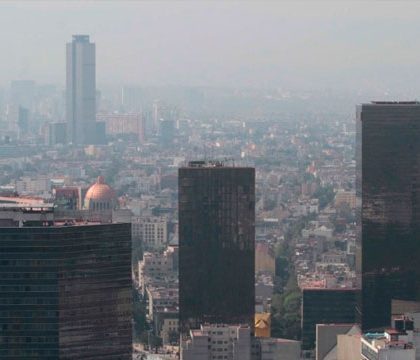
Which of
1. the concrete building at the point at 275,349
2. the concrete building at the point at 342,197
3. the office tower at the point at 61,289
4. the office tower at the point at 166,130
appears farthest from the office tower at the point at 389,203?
the office tower at the point at 166,130

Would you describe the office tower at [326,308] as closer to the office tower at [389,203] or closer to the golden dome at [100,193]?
the office tower at [389,203]

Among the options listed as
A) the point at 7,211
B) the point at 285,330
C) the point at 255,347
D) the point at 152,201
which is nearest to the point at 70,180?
the point at 152,201

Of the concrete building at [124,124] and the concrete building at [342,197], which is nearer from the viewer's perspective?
the concrete building at [342,197]

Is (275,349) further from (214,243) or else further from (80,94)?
(80,94)

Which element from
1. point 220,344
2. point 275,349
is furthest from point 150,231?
point 220,344

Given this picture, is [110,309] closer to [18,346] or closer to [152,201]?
[18,346]
